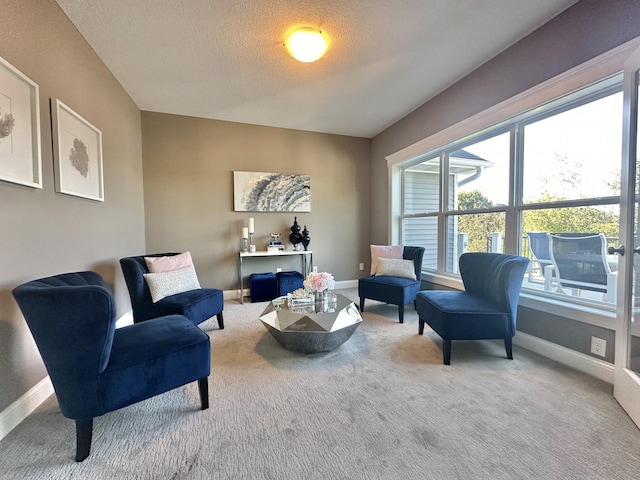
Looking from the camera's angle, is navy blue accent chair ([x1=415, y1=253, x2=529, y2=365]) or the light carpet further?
navy blue accent chair ([x1=415, y1=253, x2=529, y2=365])

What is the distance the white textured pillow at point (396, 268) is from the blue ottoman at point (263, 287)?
4.93 ft

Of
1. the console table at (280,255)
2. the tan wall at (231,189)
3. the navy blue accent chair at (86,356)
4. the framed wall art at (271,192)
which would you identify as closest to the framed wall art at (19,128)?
the navy blue accent chair at (86,356)

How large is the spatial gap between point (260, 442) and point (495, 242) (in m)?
2.79

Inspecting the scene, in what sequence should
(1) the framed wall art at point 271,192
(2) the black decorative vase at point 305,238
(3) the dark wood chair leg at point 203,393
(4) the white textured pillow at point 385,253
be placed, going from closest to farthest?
1. (3) the dark wood chair leg at point 203,393
2. (4) the white textured pillow at point 385,253
3. (1) the framed wall art at point 271,192
4. (2) the black decorative vase at point 305,238

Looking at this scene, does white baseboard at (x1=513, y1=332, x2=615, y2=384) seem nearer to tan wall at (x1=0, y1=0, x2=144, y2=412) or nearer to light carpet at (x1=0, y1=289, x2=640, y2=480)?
light carpet at (x1=0, y1=289, x2=640, y2=480)

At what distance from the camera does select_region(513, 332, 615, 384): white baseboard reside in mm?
1840

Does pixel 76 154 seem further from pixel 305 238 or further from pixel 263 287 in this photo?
pixel 305 238

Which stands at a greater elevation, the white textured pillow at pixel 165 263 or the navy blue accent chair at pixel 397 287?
the white textured pillow at pixel 165 263

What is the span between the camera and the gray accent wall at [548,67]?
1.76 m

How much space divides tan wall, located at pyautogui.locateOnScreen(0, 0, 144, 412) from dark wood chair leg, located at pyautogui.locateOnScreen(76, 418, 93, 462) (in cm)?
54

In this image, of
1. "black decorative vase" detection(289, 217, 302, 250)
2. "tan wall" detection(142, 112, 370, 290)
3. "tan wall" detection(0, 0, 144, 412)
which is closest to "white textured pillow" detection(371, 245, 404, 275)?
"tan wall" detection(142, 112, 370, 290)

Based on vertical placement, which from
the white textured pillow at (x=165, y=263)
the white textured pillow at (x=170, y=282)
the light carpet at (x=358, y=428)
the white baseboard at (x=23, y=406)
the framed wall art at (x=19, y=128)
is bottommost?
the light carpet at (x=358, y=428)

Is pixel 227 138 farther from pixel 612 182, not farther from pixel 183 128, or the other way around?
pixel 612 182

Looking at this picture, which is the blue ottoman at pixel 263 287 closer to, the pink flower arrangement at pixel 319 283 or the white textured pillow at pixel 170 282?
the white textured pillow at pixel 170 282
